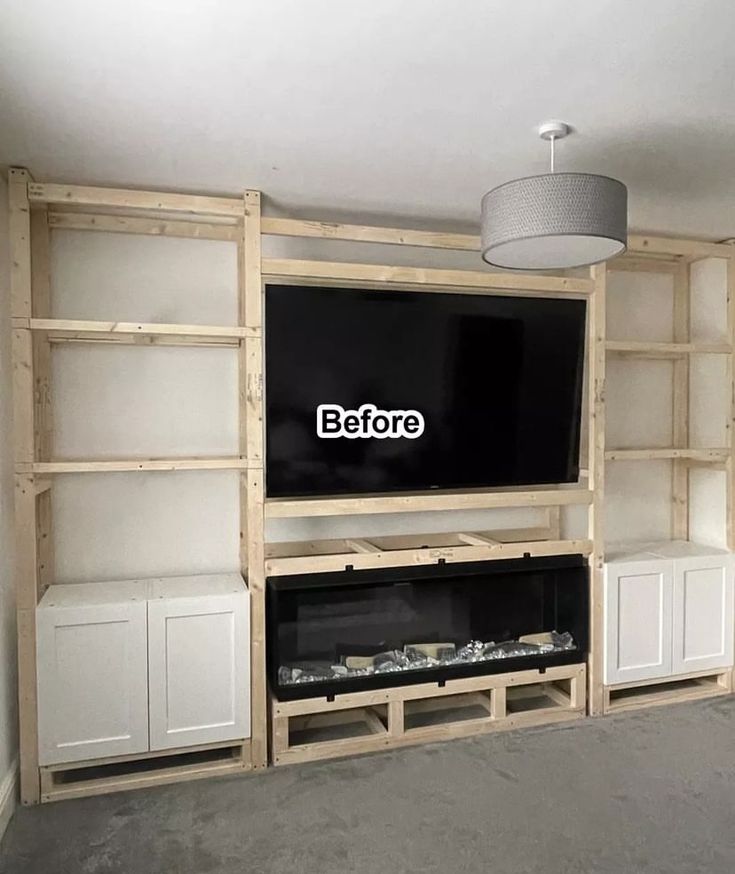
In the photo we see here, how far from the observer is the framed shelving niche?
395 cm

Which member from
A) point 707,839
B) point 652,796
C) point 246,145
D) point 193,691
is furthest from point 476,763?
point 246,145

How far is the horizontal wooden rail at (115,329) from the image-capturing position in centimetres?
275

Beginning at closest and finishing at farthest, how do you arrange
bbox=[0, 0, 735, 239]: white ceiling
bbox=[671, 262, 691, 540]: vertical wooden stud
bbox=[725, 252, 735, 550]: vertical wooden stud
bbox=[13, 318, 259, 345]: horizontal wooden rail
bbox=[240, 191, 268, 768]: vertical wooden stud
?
bbox=[0, 0, 735, 239]: white ceiling < bbox=[13, 318, 259, 345]: horizontal wooden rail < bbox=[240, 191, 268, 768]: vertical wooden stud < bbox=[725, 252, 735, 550]: vertical wooden stud < bbox=[671, 262, 691, 540]: vertical wooden stud

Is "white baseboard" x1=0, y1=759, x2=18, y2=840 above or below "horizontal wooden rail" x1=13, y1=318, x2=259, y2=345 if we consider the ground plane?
below

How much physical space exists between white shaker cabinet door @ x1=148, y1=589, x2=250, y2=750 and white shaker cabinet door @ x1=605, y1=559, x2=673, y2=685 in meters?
1.75

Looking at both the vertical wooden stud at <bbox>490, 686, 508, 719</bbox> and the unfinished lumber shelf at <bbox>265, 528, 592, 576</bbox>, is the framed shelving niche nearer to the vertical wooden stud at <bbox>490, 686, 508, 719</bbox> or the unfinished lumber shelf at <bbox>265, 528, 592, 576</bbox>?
the unfinished lumber shelf at <bbox>265, 528, 592, 576</bbox>

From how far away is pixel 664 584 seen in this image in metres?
3.63

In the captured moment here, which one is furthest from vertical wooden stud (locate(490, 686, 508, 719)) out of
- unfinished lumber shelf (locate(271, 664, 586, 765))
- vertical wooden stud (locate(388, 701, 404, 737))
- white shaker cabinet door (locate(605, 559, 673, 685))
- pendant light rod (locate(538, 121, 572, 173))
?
pendant light rod (locate(538, 121, 572, 173))

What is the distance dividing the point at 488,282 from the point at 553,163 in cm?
66

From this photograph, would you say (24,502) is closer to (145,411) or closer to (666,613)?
(145,411)

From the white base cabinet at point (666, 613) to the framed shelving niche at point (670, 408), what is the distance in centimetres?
16

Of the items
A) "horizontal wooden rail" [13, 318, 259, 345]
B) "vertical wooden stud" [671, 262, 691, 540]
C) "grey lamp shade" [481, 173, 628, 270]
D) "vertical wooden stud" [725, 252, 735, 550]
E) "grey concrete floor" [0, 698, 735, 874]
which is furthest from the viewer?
"vertical wooden stud" [671, 262, 691, 540]

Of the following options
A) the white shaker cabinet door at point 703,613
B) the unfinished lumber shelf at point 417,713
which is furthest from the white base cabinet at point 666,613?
the unfinished lumber shelf at point 417,713

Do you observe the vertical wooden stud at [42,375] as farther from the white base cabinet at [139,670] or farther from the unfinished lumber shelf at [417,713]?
the unfinished lumber shelf at [417,713]
